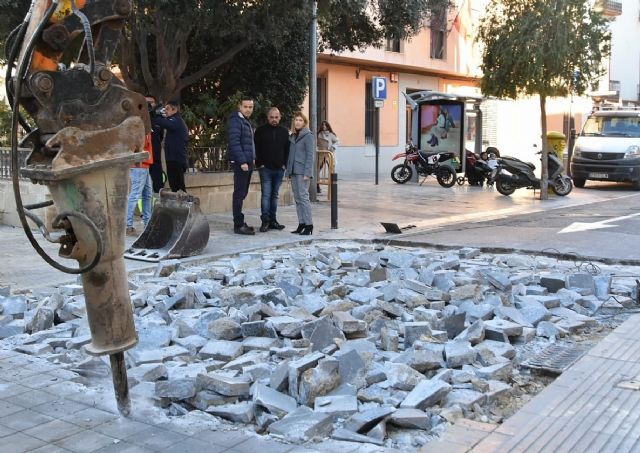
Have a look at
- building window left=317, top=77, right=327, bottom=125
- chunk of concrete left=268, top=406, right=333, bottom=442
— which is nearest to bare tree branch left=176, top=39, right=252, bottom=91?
chunk of concrete left=268, top=406, right=333, bottom=442

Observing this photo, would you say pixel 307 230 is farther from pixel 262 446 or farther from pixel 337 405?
pixel 262 446

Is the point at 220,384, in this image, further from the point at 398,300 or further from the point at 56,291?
the point at 56,291

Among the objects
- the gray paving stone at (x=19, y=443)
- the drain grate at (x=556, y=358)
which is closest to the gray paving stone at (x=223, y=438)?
the gray paving stone at (x=19, y=443)

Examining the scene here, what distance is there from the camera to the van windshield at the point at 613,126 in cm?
2095

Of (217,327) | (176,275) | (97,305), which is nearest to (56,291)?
(176,275)

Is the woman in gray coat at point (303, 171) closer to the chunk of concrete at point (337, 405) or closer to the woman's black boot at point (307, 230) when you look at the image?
the woman's black boot at point (307, 230)

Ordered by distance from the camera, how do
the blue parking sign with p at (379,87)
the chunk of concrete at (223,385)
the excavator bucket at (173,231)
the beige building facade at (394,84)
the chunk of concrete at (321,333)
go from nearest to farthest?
1. the chunk of concrete at (223,385)
2. the chunk of concrete at (321,333)
3. the excavator bucket at (173,231)
4. the blue parking sign with p at (379,87)
5. the beige building facade at (394,84)

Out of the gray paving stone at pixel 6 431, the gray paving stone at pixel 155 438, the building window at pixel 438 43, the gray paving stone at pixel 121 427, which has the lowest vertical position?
the gray paving stone at pixel 155 438

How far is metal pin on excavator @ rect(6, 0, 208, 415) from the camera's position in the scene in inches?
128

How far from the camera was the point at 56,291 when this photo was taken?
6816 millimetres

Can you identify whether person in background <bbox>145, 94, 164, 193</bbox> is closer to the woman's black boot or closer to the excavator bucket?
the excavator bucket

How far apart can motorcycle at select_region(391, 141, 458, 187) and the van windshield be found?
459 cm

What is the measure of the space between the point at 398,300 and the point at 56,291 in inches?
123

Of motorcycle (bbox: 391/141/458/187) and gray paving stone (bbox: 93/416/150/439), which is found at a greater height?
motorcycle (bbox: 391/141/458/187)
